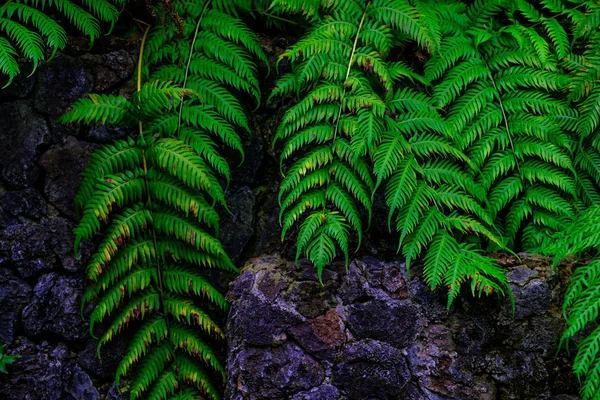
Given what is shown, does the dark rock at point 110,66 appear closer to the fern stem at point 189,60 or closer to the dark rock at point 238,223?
the fern stem at point 189,60

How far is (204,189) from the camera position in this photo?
9.37ft

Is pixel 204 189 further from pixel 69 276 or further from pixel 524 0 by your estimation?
pixel 524 0

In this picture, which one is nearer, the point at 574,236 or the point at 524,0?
the point at 574,236

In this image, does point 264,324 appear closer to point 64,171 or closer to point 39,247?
point 39,247

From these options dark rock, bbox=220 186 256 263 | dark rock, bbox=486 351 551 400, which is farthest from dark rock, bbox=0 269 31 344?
dark rock, bbox=486 351 551 400

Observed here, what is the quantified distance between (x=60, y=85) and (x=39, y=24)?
0.36m

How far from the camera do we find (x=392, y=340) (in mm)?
2650

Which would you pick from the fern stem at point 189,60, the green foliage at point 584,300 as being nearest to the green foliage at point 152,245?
the fern stem at point 189,60

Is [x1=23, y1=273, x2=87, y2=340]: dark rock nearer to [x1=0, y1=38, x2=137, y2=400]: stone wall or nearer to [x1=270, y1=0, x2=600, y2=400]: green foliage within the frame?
[x1=0, y1=38, x2=137, y2=400]: stone wall

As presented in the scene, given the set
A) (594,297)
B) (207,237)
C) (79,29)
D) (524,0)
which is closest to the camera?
(594,297)

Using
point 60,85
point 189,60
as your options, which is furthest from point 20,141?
point 189,60

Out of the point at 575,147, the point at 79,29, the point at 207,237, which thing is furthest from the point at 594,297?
the point at 79,29

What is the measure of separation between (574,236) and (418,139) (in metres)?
0.97

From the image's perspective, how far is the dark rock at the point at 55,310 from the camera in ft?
9.42
